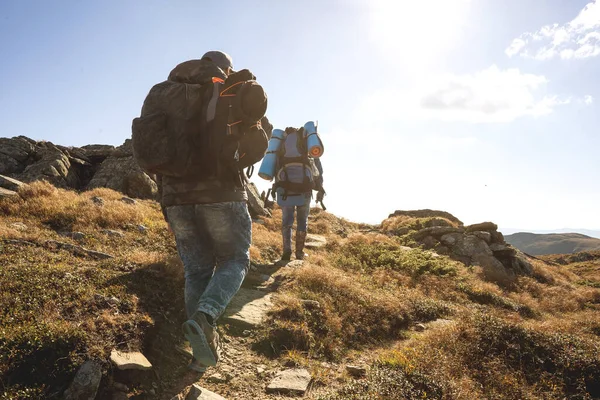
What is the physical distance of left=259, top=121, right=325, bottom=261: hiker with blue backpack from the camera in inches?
339

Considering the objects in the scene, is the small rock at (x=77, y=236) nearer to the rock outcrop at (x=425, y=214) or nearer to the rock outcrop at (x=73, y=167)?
the rock outcrop at (x=73, y=167)

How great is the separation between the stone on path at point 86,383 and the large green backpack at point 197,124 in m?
1.81

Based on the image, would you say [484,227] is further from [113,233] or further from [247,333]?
[113,233]

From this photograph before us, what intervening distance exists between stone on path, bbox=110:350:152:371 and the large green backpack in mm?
1772

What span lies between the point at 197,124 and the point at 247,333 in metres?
2.96

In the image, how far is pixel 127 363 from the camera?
3.19 metres

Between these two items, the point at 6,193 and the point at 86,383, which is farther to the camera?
the point at 6,193

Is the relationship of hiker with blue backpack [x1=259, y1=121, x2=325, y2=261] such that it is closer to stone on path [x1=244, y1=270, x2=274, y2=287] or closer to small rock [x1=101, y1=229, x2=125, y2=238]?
stone on path [x1=244, y1=270, x2=274, y2=287]

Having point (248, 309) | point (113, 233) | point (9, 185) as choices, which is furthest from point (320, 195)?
point (9, 185)

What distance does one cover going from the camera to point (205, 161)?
3262 millimetres

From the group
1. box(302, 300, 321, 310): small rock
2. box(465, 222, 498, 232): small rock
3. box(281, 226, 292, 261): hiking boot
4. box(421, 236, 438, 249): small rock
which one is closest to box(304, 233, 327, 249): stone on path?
box(281, 226, 292, 261): hiking boot

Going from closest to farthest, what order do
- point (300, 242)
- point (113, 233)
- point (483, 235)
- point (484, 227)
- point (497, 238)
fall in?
point (113, 233), point (300, 242), point (483, 235), point (497, 238), point (484, 227)

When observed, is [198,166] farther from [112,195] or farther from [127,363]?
[112,195]

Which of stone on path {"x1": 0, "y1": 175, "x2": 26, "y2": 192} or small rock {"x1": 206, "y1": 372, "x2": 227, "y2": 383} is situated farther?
stone on path {"x1": 0, "y1": 175, "x2": 26, "y2": 192}
